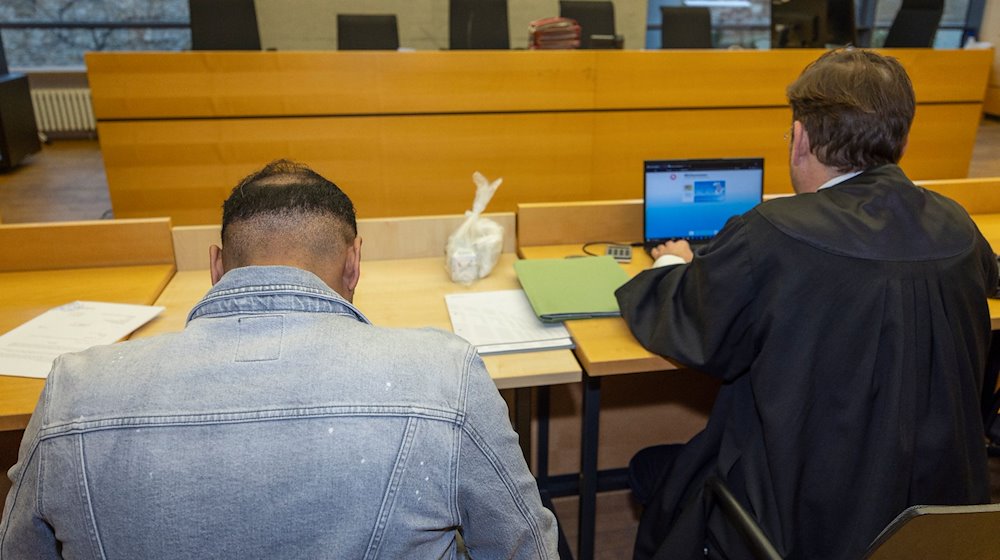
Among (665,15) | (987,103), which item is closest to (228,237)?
(665,15)

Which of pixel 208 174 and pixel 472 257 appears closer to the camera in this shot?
pixel 472 257

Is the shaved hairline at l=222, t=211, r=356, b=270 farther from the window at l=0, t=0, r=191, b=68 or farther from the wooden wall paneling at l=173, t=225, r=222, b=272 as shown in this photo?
the window at l=0, t=0, r=191, b=68

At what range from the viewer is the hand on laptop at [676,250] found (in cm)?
182

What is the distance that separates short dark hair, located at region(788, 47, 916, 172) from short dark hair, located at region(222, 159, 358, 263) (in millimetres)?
931

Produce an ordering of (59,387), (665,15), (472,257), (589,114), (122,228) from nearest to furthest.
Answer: (59,387) → (472,257) → (122,228) → (589,114) → (665,15)

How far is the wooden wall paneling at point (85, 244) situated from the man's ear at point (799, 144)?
164 centimetres

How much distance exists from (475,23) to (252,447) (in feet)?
15.1

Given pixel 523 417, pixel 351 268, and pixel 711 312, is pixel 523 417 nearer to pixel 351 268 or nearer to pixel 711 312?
pixel 711 312

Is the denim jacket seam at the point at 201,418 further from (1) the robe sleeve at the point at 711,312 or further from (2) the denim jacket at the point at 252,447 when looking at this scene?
(1) the robe sleeve at the point at 711,312

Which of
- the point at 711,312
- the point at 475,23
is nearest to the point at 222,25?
the point at 475,23

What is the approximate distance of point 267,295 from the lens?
0.79m

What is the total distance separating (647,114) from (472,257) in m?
2.22

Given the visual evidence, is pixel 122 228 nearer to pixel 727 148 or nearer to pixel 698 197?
pixel 698 197

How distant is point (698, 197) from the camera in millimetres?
2053
